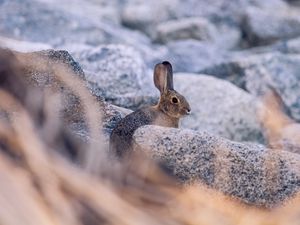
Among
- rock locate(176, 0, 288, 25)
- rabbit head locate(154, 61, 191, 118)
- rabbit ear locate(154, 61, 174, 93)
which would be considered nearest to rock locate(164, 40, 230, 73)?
rock locate(176, 0, 288, 25)

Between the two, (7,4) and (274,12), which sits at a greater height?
(274,12)

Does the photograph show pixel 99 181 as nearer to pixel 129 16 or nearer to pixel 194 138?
pixel 194 138

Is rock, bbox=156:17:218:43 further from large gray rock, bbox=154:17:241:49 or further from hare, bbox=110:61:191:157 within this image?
hare, bbox=110:61:191:157

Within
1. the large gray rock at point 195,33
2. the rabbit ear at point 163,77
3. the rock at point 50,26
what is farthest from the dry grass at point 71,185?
the large gray rock at point 195,33

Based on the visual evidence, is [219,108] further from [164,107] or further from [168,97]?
[164,107]

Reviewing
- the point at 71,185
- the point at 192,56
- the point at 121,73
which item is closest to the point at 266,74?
the point at 192,56

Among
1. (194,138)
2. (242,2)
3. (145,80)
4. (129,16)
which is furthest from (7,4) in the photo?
(194,138)

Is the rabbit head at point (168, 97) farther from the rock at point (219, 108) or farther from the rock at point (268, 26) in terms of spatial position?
the rock at point (268, 26)
